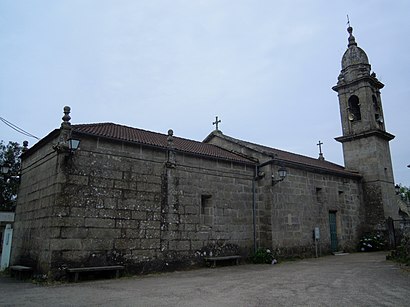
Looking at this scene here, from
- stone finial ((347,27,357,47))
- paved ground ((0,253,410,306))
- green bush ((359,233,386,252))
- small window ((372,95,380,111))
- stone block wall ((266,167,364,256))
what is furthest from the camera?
stone finial ((347,27,357,47))

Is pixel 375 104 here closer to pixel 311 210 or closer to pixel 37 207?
pixel 311 210

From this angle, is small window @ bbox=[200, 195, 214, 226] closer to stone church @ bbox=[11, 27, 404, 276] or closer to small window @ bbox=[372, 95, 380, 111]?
stone church @ bbox=[11, 27, 404, 276]

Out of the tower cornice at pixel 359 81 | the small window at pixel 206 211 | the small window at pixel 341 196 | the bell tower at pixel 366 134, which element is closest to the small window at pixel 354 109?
the bell tower at pixel 366 134

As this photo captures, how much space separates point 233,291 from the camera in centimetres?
729

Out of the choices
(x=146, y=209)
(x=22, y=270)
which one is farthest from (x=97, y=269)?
(x=22, y=270)

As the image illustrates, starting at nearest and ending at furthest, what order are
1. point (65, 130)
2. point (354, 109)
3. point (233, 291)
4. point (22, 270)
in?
1. point (233, 291)
2. point (65, 130)
3. point (22, 270)
4. point (354, 109)

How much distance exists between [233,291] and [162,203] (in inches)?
200

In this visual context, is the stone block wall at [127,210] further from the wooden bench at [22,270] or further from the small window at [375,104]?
the small window at [375,104]

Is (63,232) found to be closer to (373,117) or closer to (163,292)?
(163,292)

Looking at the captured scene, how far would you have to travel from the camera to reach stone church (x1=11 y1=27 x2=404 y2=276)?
9898 millimetres

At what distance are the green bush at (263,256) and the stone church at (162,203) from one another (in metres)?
0.32

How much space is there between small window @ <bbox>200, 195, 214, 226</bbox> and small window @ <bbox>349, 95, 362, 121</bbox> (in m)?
13.2

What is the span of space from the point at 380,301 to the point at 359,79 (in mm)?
18394

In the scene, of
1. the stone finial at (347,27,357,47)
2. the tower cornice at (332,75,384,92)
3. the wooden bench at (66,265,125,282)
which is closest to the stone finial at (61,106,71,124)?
the wooden bench at (66,265,125,282)
